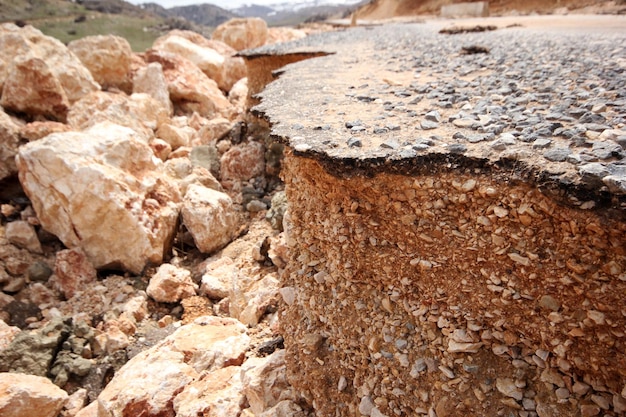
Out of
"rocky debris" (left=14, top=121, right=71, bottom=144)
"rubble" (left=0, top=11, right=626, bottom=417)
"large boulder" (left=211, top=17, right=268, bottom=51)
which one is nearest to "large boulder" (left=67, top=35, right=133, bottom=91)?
"rocky debris" (left=14, top=121, right=71, bottom=144)

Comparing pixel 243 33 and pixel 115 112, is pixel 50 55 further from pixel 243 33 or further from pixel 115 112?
pixel 243 33

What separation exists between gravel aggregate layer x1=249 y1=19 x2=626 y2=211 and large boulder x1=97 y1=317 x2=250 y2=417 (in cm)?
155

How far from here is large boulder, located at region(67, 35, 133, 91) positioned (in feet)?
26.7

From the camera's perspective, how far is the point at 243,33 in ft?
46.2

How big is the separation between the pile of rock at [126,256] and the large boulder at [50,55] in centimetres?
2

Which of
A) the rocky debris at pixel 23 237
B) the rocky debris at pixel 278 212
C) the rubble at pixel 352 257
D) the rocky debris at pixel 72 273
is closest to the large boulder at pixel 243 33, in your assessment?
A: the rubble at pixel 352 257

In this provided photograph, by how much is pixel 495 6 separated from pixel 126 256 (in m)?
19.4

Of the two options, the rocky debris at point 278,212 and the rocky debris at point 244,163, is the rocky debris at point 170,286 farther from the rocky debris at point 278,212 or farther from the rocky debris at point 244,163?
the rocky debris at point 244,163

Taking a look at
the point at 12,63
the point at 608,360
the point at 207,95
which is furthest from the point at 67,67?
the point at 608,360

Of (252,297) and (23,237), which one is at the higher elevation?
(23,237)

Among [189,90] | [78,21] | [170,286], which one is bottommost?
[170,286]

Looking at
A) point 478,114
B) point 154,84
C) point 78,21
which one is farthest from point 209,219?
point 78,21

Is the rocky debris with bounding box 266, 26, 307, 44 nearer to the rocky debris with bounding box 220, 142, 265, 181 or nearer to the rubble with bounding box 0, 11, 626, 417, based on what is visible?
the rocky debris with bounding box 220, 142, 265, 181

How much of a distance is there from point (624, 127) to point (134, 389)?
124 inches
